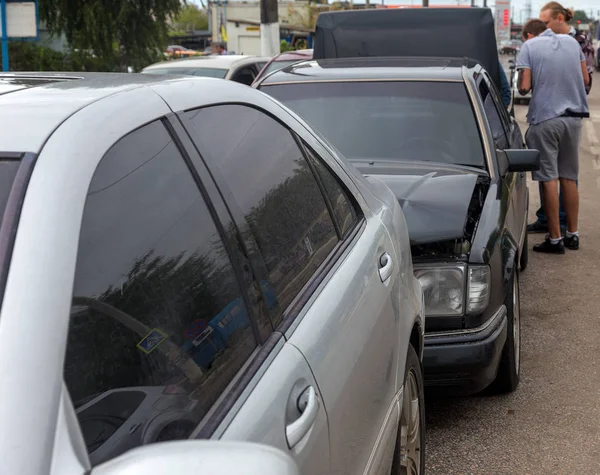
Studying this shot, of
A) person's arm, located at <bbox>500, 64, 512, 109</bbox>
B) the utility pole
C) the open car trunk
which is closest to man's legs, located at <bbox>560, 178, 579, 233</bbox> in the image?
the open car trunk

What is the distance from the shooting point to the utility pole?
15312 mm

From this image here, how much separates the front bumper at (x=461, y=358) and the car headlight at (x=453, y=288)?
98mm

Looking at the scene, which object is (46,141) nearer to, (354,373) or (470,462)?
(354,373)

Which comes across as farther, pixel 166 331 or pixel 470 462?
pixel 470 462

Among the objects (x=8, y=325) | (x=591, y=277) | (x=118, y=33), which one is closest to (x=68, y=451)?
(x=8, y=325)

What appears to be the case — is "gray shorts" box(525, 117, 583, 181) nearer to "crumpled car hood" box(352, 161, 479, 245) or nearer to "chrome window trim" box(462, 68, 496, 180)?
"chrome window trim" box(462, 68, 496, 180)

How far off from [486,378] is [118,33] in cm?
2094

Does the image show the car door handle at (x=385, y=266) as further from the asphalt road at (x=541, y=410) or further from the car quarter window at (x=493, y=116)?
the car quarter window at (x=493, y=116)

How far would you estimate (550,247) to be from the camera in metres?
7.52

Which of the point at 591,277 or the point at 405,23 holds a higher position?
the point at 405,23

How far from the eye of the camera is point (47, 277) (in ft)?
4.35

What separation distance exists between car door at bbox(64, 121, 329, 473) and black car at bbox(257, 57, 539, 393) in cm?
202


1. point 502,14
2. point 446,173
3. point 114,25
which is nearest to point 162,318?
point 446,173

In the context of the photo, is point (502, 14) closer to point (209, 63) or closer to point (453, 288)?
point (209, 63)
